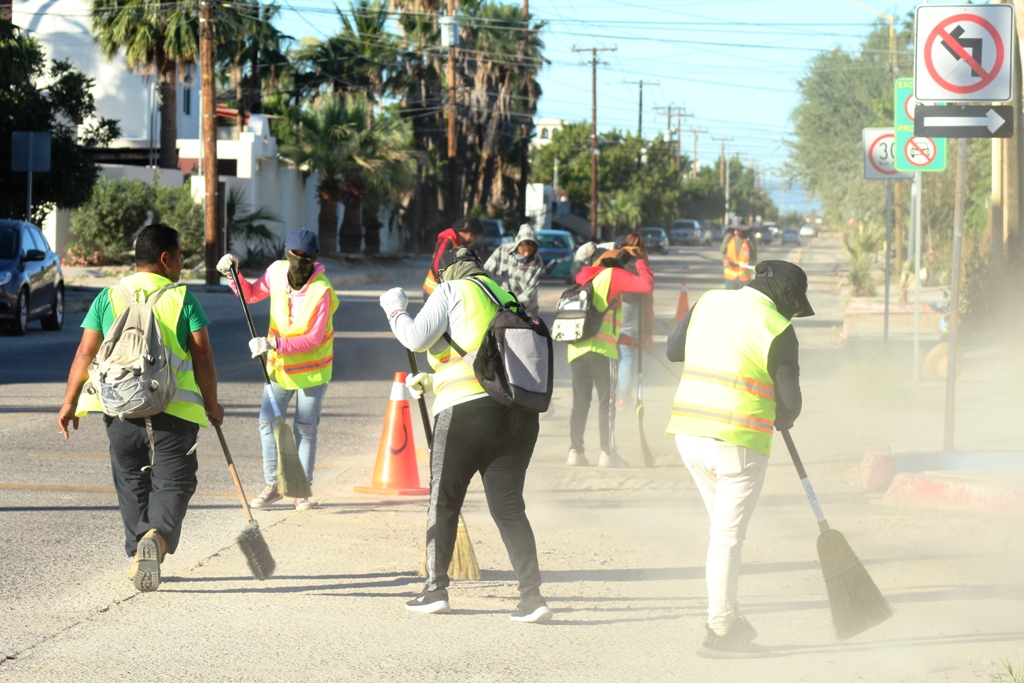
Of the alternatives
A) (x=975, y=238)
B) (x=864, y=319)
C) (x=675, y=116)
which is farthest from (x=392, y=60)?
(x=675, y=116)

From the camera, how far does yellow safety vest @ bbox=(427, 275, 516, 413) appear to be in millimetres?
5520

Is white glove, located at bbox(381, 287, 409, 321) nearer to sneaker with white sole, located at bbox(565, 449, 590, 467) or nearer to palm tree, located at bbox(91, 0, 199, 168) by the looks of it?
sneaker with white sole, located at bbox(565, 449, 590, 467)

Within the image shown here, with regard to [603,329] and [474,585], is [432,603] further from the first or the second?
[603,329]

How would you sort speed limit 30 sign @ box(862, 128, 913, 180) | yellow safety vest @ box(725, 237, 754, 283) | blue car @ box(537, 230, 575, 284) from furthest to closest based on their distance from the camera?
blue car @ box(537, 230, 575, 284) < yellow safety vest @ box(725, 237, 754, 283) < speed limit 30 sign @ box(862, 128, 913, 180)

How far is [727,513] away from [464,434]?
115 cm

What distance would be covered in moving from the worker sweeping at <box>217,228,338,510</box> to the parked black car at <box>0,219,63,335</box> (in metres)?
11.4

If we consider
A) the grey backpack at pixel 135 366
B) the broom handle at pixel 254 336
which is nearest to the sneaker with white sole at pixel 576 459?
the broom handle at pixel 254 336

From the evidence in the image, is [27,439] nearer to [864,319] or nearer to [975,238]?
[975,238]

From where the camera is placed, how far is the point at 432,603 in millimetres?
5707

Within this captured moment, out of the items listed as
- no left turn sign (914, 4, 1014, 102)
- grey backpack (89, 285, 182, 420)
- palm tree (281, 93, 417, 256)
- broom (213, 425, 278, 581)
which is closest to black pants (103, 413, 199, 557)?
grey backpack (89, 285, 182, 420)

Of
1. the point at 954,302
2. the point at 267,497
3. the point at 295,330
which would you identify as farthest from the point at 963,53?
the point at 267,497

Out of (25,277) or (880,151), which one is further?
(25,277)

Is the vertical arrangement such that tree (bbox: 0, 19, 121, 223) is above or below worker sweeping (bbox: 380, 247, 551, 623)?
above

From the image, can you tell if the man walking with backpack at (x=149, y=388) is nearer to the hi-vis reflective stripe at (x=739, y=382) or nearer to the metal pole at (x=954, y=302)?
the hi-vis reflective stripe at (x=739, y=382)
